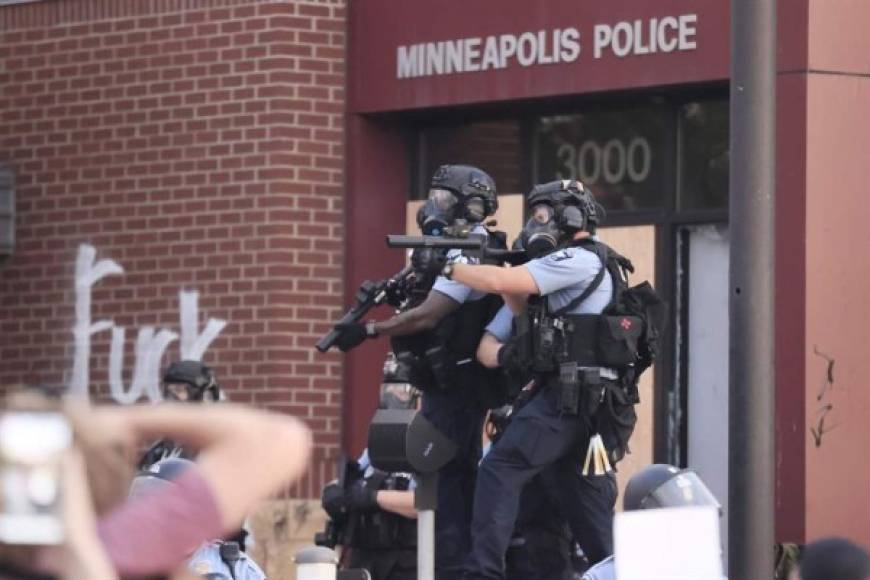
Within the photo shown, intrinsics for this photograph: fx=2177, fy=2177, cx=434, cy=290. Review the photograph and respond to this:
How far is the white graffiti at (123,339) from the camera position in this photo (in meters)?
13.1

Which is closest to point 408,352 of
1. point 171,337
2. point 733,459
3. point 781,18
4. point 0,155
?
point 733,459

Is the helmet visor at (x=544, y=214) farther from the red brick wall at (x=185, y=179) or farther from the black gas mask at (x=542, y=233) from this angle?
the red brick wall at (x=185, y=179)

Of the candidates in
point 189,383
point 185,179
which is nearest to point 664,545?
point 189,383

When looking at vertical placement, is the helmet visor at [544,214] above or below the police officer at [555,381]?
above

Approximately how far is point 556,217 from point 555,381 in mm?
669

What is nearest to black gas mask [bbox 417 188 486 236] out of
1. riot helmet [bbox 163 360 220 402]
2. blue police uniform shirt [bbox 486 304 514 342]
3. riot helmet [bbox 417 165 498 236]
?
riot helmet [bbox 417 165 498 236]

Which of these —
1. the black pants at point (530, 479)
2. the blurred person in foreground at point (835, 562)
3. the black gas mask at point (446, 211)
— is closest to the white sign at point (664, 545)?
the blurred person in foreground at point (835, 562)

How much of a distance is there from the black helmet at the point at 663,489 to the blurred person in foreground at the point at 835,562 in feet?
2.32

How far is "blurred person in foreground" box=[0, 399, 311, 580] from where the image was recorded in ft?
9.30

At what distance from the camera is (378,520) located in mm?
9898

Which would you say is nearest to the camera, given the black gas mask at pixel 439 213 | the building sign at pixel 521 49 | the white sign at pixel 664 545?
the white sign at pixel 664 545

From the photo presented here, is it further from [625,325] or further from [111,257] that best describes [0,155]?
[625,325]

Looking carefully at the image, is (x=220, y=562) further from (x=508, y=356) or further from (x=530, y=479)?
(x=508, y=356)

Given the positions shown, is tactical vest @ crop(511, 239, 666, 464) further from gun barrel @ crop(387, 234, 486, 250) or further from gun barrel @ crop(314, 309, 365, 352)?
gun barrel @ crop(314, 309, 365, 352)
